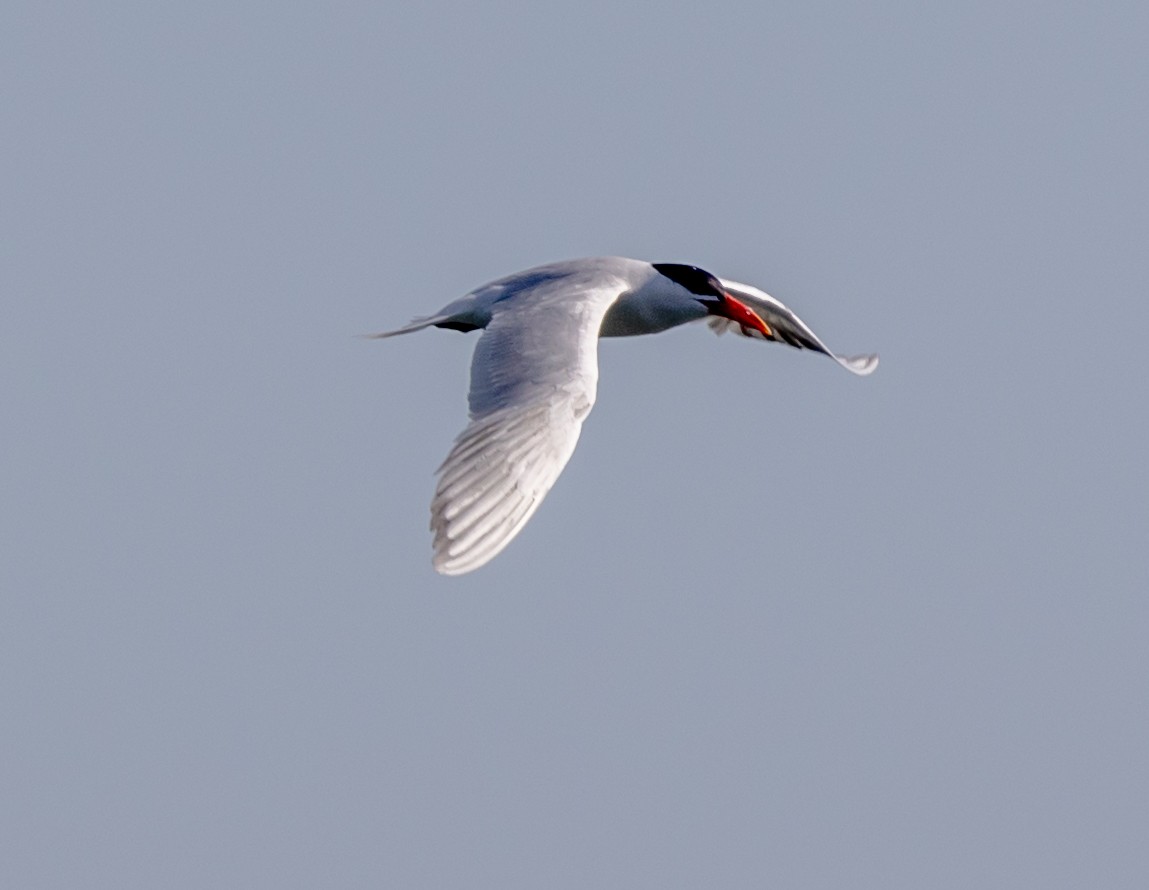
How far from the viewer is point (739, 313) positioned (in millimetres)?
15711

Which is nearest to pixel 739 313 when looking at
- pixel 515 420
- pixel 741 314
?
pixel 741 314

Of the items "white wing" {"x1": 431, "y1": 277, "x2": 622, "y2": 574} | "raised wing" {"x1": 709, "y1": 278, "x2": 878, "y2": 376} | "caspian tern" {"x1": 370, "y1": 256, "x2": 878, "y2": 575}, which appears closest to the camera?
"white wing" {"x1": 431, "y1": 277, "x2": 622, "y2": 574}

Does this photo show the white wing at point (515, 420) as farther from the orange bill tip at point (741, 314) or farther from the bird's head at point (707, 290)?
the orange bill tip at point (741, 314)

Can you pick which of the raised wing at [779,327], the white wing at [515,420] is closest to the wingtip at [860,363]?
the raised wing at [779,327]

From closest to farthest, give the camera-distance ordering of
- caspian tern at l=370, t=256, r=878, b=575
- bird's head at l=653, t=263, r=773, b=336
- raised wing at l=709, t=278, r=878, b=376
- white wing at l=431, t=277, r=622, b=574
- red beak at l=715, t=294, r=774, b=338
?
white wing at l=431, t=277, r=622, b=574 < caspian tern at l=370, t=256, r=878, b=575 < bird's head at l=653, t=263, r=773, b=336 < red beak at l=715, t=294, r=774, b=338 < raised wing at l=709, t=278, r=878, b=376

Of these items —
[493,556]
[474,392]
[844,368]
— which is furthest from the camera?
[844,368]

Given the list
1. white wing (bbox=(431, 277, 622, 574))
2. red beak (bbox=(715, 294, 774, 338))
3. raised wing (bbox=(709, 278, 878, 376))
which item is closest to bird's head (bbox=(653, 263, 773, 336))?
red beak (bbox=(715, 294, 774, 338))

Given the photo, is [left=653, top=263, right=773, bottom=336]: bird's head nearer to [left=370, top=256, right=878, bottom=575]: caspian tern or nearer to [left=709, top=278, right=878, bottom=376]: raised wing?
[left=370, top=256, right=878, bottom=575]: caspian tern

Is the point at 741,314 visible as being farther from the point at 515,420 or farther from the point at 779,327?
the point at 515,420

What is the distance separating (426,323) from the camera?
564 inches

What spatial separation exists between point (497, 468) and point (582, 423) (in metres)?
0.82

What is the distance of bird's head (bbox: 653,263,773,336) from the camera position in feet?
49.8

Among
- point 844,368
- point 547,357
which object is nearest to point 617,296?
point 547,357

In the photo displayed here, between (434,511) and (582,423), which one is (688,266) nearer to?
(582,423)
